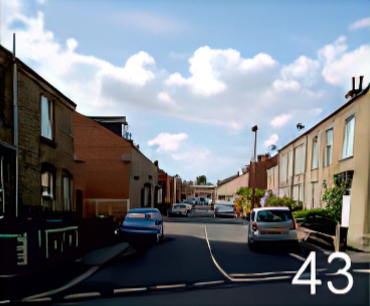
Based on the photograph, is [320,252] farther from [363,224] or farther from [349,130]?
[349,130]

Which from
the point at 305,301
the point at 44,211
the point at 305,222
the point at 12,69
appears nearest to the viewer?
the point at 305,301

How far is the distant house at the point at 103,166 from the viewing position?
180 inches

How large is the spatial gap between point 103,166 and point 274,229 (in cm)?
240

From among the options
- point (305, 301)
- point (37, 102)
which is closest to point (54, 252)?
point (37, 102)

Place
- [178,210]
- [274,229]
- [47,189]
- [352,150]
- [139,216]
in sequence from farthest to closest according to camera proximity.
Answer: [178,210], [274,229], [139,216], [352,150], [47,189]

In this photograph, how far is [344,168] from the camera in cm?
503

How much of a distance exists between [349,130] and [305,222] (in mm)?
1346

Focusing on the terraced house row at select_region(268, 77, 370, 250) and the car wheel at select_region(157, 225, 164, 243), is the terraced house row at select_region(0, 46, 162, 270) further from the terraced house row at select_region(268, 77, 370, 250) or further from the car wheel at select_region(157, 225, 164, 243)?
the terraced house row at select_region(268, 77, 370, 250)

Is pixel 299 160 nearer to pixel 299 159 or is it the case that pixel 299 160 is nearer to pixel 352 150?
→ pixel 299 159

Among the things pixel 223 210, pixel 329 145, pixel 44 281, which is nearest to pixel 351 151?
pixel 329 145

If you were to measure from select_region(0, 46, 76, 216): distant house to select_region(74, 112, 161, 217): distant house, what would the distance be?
4.9 inches

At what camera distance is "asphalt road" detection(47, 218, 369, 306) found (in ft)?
13.1

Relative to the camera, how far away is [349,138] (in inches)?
187

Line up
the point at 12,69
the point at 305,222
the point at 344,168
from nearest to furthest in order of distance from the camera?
the point at 12,69
the point at 344,168
the point at 305,222
